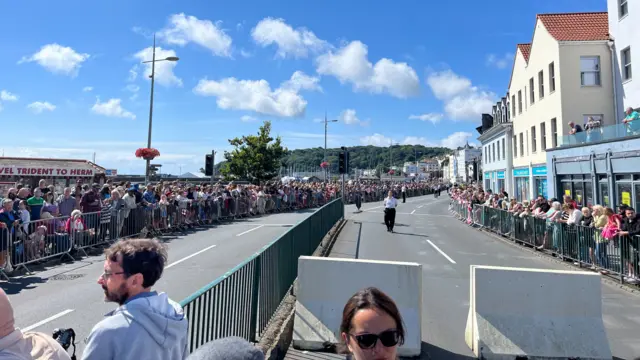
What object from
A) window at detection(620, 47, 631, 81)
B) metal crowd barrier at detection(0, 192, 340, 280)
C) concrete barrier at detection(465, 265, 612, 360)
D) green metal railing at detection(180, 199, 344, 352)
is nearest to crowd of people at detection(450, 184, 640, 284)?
concrete barrier at detection(465, 265, 612, 360)

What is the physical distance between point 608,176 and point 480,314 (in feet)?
51.1

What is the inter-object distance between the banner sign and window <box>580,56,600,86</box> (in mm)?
34441

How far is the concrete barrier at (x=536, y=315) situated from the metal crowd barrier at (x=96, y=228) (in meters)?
9.34

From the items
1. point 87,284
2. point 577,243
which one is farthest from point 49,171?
point 577,243

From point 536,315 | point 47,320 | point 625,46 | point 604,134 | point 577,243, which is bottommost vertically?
point 47,320

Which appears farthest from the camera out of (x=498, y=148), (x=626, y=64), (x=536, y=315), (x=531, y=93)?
(x=498, y=148)

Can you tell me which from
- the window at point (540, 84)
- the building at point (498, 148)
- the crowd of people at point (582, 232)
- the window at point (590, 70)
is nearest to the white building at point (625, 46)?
the window at point (590, 70)

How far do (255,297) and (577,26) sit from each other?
26618 millimetres

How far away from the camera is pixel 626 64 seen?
2045 centimetres

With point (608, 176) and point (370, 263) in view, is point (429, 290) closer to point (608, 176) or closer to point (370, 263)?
point (370, 263)

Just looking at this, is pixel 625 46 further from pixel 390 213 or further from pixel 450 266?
pixel 450 266

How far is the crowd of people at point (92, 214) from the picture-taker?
30.7 ft

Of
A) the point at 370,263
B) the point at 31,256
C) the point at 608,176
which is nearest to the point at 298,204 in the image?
the point at 608,176

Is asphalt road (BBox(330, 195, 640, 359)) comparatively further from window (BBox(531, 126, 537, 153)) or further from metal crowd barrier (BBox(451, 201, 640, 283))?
window (BBox(531, 126, 537, 153))
